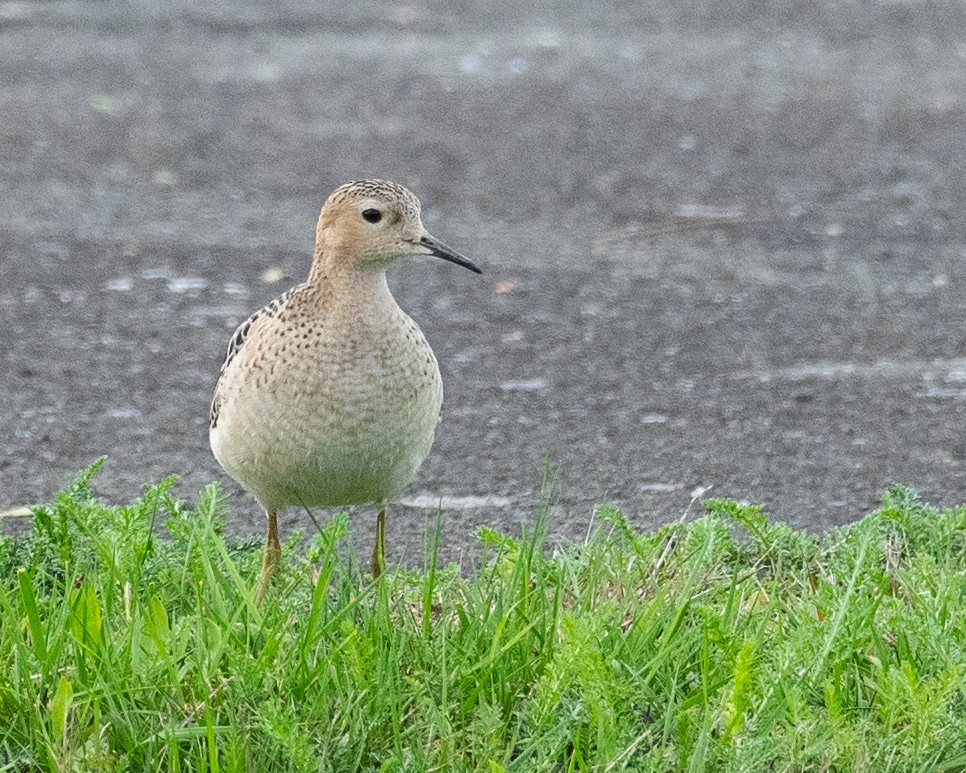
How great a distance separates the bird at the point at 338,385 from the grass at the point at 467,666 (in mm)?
181

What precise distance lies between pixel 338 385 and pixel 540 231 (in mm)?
3619

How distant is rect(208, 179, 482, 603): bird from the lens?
14.0ft

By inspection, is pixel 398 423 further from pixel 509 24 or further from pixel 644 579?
pixel 509 24

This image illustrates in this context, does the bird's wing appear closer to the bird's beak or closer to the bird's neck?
the bird's neck

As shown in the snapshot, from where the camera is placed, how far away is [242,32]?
34.6 feet

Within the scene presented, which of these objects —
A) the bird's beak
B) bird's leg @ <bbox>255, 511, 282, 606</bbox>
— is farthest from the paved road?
the bird's beak

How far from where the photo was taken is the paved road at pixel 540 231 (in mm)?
5695

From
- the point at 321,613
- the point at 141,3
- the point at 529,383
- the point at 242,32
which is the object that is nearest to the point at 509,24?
the point at 242,32

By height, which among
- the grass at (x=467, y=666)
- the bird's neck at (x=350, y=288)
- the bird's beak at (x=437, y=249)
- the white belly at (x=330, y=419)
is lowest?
the grass at (x=467, y=666)

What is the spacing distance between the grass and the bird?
0.18m

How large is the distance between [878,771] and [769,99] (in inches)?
254

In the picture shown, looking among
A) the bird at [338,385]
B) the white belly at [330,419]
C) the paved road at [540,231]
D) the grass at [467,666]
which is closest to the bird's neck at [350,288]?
the bird at [338,385]

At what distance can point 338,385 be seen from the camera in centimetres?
429

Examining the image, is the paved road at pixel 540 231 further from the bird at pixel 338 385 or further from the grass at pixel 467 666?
the grass at pixel 467 666
